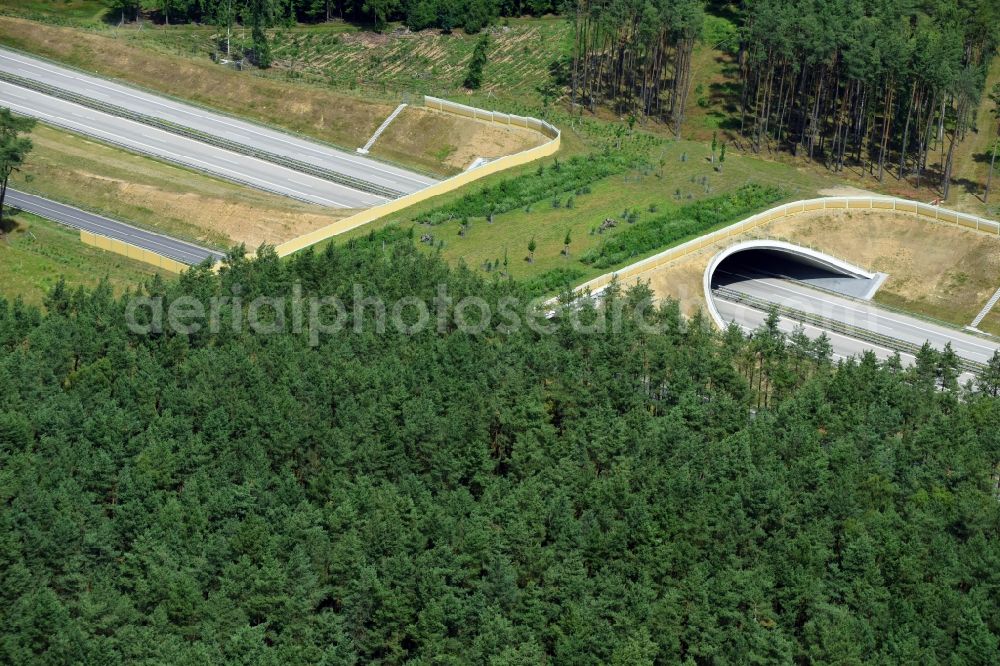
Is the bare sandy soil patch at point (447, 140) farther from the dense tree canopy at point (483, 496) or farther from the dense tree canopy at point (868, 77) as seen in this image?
the dense tree canopy at point (483, 496)

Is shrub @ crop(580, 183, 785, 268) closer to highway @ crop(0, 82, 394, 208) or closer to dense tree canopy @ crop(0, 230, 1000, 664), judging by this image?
dense tree canopy @ crop(0, 230, 1000, 664)

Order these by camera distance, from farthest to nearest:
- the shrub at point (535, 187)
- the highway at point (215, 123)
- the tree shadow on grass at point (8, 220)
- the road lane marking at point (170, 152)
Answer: the highway at point (215, 123) → the road lane marking at point (170, 152) → the shrub at point (535, 187) → the tree shadow on grass at point (8, 220)

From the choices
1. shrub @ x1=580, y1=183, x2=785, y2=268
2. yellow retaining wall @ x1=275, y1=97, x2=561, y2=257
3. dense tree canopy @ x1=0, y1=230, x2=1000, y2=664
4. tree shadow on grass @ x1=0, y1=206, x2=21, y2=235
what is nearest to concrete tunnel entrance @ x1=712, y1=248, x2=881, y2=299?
shrub @ x1=580, y1=183, x2=785, y2=268

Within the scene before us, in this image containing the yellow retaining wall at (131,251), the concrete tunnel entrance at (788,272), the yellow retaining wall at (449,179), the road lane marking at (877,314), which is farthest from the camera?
the concrete tunnel entrance at (788,272)

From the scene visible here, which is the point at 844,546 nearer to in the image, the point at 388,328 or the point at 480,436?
the point at 480,436

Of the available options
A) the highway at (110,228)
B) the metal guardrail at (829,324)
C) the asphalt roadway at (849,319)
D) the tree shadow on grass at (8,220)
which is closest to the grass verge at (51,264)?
the tree shadow on grass at (8,220)

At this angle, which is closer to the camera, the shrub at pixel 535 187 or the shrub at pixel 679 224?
the shrub at pixel 679 224

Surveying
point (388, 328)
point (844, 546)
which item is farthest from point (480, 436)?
point (844, 546)
